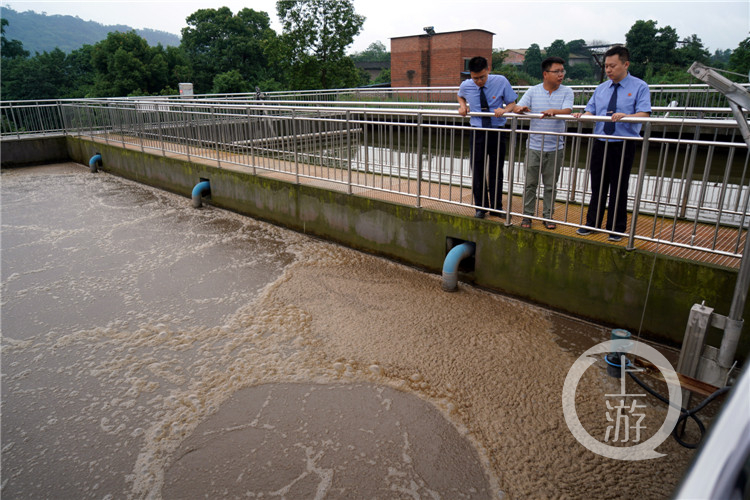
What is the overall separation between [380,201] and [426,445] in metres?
3.95

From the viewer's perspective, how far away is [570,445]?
3.30 m

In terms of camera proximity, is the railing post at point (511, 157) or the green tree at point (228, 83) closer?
the railing post at point (511, 157)

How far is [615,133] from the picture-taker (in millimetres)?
4938

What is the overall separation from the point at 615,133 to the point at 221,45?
184 ft

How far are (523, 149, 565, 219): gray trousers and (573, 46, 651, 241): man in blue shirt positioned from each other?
43 cm

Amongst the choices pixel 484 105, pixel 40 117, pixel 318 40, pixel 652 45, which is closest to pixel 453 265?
pixel 484 105

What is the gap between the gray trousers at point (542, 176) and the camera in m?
5.41

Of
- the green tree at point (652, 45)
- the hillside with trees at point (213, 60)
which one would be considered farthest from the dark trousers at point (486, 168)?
the green tree at point (652, 45)

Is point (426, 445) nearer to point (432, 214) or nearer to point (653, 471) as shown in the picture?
point (653, 471)

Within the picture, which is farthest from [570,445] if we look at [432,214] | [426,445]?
[432,214]

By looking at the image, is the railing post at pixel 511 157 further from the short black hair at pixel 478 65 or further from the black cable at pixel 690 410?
the black cable at pixel 690 410

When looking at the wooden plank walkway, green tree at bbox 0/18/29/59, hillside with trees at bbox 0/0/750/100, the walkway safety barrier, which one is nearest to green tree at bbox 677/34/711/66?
hillside with trees at bbox 0/0/750/100

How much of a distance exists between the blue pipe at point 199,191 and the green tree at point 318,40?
3268 centimetres

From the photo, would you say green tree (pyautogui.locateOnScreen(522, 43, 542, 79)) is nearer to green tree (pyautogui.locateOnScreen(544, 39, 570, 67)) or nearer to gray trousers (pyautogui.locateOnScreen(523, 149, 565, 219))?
green tree (pyautogui.locateOnScreen(544, 39, 570, 67))
